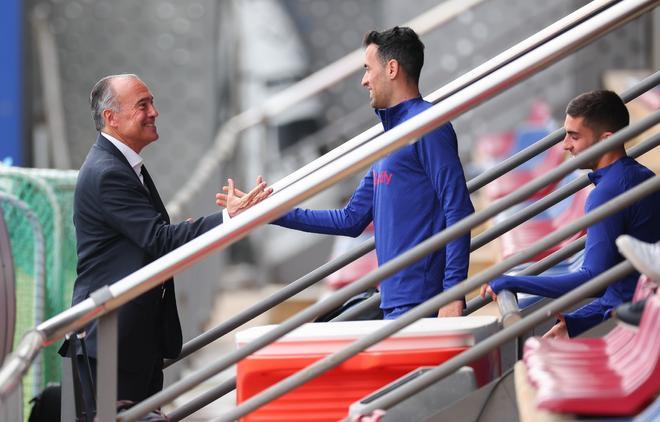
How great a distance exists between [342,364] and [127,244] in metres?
0.69

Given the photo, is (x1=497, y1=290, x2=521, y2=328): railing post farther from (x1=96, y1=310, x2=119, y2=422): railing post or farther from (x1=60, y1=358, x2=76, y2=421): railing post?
(x1=60, y1=358, x2=76, y2=421): railing post

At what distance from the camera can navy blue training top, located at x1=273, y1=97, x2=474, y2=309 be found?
3.23 m

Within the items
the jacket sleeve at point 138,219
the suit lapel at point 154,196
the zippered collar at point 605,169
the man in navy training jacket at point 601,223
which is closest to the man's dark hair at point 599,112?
the man in navy training jacket at point 601,223

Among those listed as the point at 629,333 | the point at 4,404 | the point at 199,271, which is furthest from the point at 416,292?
the point at 199,271

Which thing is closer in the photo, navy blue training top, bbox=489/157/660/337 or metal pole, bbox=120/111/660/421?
metal pole, bbox=120/111/660/421

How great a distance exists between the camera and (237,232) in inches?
108

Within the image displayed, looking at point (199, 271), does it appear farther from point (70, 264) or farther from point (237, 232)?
point (237, 232)

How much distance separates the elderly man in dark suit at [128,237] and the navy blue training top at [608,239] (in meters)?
0.73

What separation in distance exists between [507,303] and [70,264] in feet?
9.55

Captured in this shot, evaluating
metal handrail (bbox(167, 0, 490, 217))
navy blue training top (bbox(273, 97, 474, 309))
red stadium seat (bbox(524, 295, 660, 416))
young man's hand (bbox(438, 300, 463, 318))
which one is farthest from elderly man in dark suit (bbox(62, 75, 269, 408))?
metal handrail (bbox(167, 0, 490, 217))

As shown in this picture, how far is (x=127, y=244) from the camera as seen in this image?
3.38 metres

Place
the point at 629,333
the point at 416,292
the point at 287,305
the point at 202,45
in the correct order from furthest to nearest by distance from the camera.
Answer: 1. the point at 202,45
2. the point at 287,305
3. the point at 416,292
4. the point at 629,333

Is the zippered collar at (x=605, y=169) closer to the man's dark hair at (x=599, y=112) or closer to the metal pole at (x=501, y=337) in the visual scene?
the man's dark hair at (x=599, y=112)

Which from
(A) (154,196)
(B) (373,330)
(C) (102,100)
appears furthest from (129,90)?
(B) (373,330)
